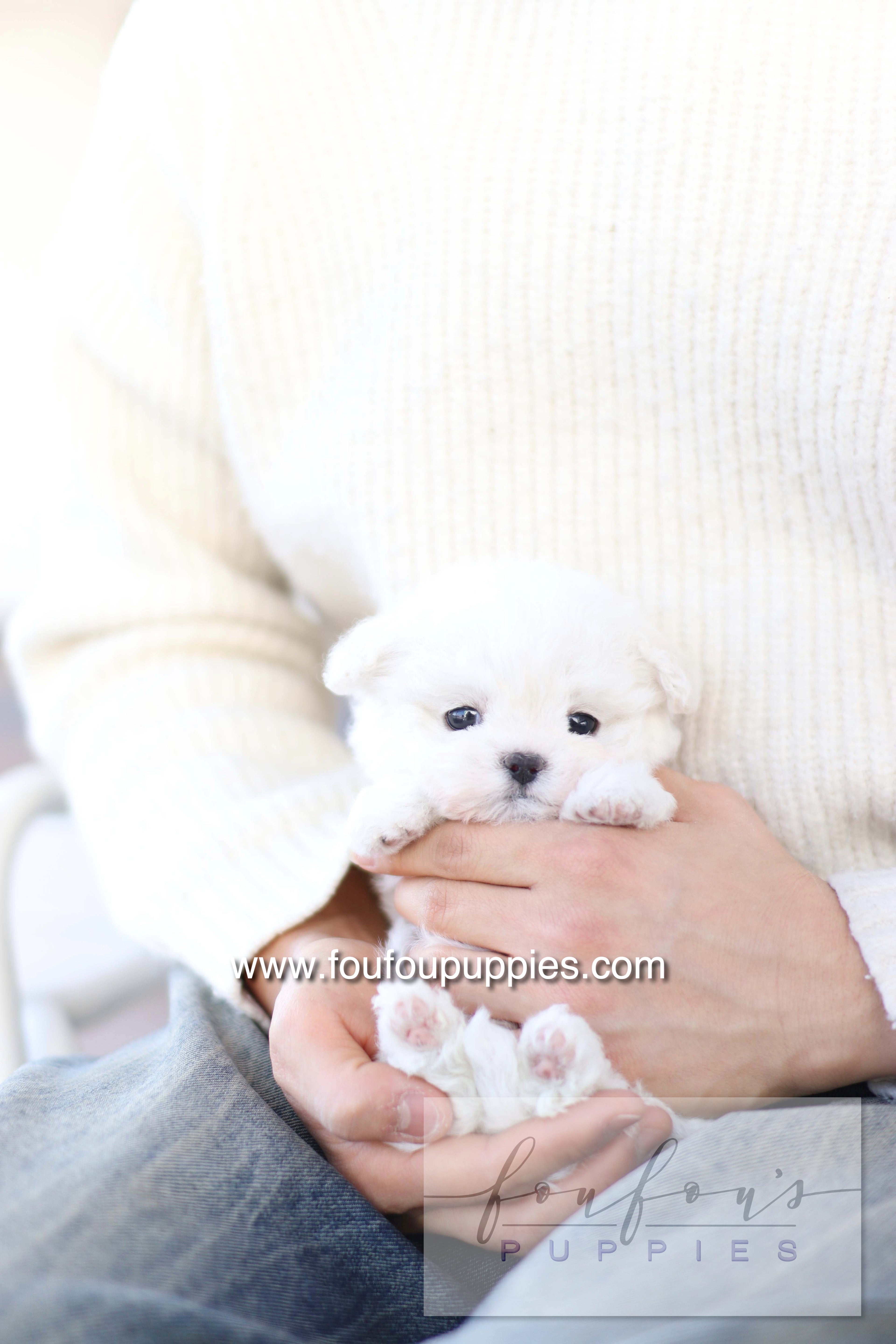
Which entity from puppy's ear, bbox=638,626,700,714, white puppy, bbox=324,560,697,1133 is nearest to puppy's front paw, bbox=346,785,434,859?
white puppy, bbox=324,560,697,1133

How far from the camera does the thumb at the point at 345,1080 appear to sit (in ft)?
2.27

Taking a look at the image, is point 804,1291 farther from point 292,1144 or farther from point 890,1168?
point 292,1144

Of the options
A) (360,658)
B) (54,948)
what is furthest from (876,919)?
(54,948)

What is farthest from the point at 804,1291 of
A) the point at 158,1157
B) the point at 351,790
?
the point at 351,790

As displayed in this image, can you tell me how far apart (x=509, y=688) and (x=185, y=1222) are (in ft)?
1.43

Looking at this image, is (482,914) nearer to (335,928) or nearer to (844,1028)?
(335,928)

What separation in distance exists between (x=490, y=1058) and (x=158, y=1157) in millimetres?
251

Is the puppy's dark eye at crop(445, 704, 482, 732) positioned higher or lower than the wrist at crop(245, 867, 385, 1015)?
higher

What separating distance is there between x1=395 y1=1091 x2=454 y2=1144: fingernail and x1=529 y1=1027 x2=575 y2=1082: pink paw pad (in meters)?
0.07

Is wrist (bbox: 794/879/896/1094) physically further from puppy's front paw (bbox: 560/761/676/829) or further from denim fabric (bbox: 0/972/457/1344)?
denim fabric (bbox: 0/972/457/1344)

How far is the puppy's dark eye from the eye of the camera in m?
0.76

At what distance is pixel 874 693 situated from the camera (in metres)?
0.84

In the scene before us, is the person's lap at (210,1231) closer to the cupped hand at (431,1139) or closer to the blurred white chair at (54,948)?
the cupped hand at (431,1139)

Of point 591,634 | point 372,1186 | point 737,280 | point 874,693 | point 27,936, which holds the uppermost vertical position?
point 737,280
